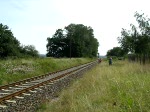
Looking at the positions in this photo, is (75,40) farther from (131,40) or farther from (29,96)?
(29,96)

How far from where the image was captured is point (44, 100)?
12.0 metres

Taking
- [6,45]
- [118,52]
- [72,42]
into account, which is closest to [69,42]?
[72,42]

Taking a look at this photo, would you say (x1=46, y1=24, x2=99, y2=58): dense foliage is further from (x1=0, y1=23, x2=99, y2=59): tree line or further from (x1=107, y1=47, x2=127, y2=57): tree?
(x1=107, y1=47, x2=127, y2=57): tree

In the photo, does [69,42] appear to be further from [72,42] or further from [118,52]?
[118,52]

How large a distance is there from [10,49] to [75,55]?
48.7 meters

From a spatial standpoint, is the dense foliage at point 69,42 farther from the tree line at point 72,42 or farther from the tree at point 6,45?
the tree at point 6,45

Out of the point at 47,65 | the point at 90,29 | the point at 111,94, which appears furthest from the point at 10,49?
the point at 90,29

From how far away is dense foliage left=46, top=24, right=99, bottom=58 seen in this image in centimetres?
11131

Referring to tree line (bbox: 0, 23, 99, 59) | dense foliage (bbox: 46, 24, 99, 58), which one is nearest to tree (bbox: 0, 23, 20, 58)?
tree line (bbox: 0, 23, 99, 59)

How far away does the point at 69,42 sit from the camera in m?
115

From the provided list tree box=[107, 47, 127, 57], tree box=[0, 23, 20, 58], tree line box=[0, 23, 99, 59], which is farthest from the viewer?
tree line box=[0, 23, 99, 59]

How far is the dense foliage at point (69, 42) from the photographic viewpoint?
111 metres

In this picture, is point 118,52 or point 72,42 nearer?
point 118,52

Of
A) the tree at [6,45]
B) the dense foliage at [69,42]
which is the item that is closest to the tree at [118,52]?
the dense foliage at [69,42]
